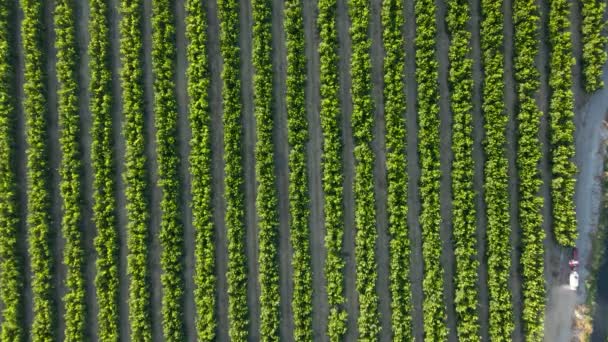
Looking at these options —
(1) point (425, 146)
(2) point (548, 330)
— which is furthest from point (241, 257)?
(2) point (548, 330)

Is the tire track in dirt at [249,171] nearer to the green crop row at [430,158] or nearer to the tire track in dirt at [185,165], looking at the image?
the tire track in dirt at [185,165]

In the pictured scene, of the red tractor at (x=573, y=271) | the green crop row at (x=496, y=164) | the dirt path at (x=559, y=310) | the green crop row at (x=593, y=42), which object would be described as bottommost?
the dirt path at (x=559, y=310)

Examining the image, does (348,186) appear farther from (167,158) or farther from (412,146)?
(167,158)

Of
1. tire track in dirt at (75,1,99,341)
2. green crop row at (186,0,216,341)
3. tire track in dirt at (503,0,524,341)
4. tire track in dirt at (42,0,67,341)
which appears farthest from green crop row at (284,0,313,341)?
tire track in dirt at (42,0,67,341)

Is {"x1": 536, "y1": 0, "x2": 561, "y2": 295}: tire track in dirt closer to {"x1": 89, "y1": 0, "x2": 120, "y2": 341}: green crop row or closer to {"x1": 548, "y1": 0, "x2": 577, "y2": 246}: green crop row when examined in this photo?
{"x1": 548, "y1": 0, "x2": 577, "y2": 246}: green crop row

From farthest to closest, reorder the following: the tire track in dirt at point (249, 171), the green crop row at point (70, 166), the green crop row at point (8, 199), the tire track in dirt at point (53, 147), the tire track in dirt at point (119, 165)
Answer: the tire track in dirt at point (249, 171), the tire track in dirt at point (119, 165), the tire track in dirt at point (53, 147), the green crop row at point (70, 166), the green crop row at point (8, 199)

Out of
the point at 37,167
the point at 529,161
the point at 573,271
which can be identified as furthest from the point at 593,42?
the point at 37,167

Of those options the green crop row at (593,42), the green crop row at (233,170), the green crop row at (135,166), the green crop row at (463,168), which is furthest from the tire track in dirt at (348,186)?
the green crop row at (593,42)
